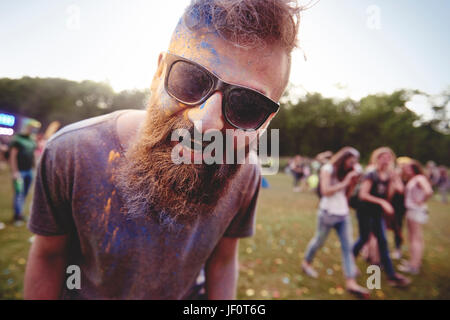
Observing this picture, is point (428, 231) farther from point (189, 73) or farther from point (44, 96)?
point (44, 96)

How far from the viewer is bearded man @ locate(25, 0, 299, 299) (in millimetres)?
1144

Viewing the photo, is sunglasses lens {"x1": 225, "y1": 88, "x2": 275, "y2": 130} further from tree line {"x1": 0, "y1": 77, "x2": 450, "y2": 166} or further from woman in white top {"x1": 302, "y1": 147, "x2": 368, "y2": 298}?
tree line {"x1": 0, "y1": 77, "x2": 450, "y2": 166}

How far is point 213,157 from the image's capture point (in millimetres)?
1179

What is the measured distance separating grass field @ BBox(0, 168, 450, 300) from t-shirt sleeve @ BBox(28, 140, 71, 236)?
133 inches

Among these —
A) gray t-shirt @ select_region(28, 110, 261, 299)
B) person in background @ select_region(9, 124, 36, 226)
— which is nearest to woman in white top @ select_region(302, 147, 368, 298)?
gray t-shirt @ select_region(28, 110, 261, 299)

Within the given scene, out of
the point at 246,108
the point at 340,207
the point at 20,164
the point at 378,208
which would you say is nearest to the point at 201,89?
the point at 246,108

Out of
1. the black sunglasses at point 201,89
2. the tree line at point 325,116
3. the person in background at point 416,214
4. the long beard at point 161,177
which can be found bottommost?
the person in background at point 416,214

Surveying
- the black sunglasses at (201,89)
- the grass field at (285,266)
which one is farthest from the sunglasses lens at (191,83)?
the grass field at (285,266)

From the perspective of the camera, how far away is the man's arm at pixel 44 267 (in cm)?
124

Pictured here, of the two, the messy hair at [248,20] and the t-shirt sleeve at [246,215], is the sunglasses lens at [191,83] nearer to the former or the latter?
the messy hair at [248,20]

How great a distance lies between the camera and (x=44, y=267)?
4.11 feet

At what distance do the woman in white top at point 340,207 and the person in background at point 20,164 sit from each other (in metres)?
7.26
